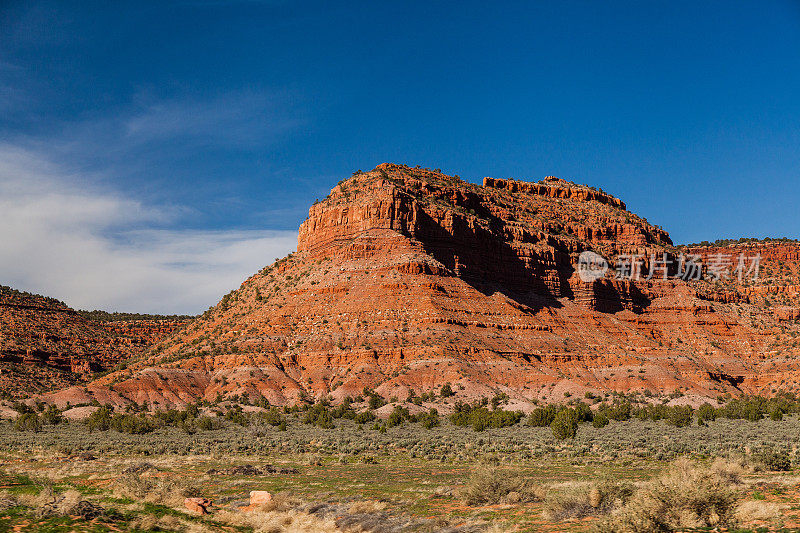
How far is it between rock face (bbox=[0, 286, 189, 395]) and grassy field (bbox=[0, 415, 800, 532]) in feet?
179

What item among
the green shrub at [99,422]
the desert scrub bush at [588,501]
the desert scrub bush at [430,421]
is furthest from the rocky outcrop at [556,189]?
the desert scrub bush at [588,501]

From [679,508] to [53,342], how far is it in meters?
110

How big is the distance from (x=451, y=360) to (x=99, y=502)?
49980 millimetres

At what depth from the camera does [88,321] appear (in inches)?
4887

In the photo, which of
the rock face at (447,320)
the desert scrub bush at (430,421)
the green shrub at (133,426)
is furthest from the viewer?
the rock face at (447,320)

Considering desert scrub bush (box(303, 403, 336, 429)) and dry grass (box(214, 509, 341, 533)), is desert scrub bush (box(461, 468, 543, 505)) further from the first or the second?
desert scrub bush (box(303, 403, 336, 429))

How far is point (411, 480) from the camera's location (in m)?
24.9

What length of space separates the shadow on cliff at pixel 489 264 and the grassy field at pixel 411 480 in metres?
44.7

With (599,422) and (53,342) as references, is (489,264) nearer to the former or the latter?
(599,422)

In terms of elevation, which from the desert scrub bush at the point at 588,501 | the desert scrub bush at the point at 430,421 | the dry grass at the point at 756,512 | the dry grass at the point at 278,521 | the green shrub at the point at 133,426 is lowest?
the green shrub at the point at 133,426

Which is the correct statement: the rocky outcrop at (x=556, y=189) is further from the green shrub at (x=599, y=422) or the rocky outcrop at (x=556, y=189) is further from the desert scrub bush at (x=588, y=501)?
the desert scrub bush at (x=588, y=501)

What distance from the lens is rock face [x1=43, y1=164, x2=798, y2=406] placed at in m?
68.7

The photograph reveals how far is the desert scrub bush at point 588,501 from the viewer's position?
15.7 meters

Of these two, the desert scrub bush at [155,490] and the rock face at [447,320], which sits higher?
the rock face at [447,320]
